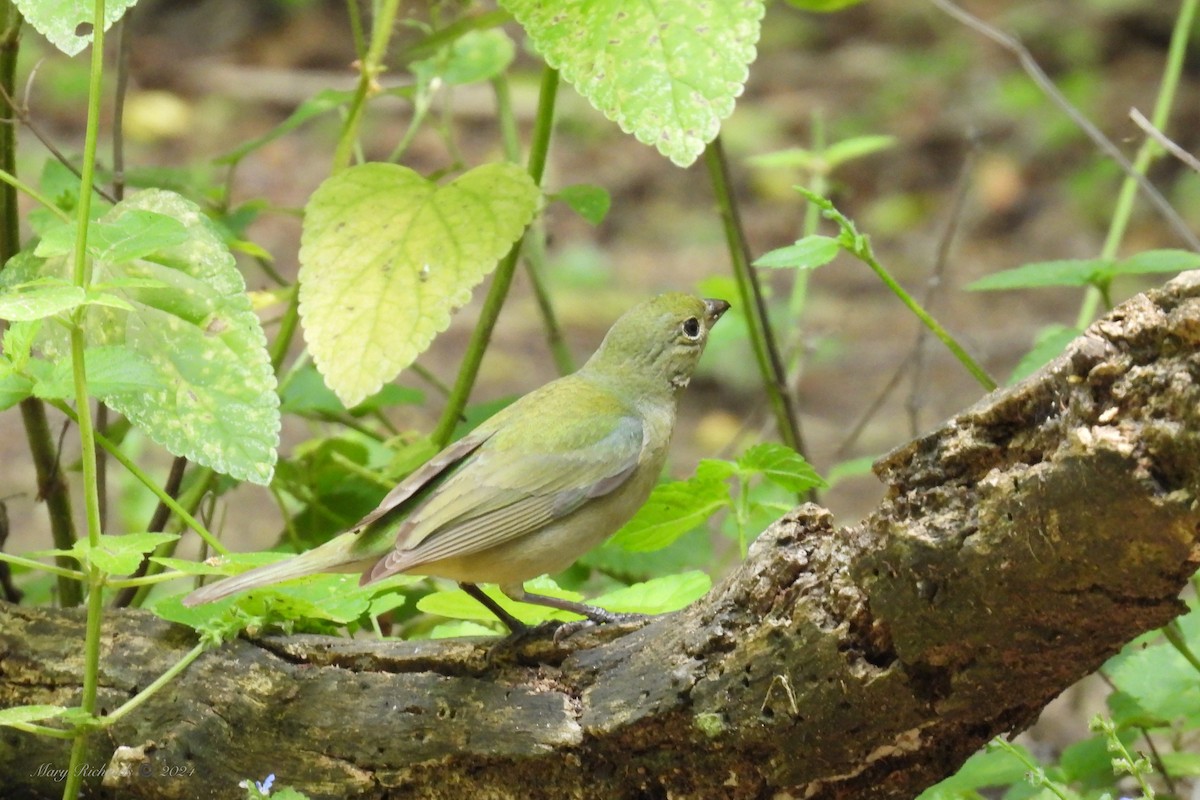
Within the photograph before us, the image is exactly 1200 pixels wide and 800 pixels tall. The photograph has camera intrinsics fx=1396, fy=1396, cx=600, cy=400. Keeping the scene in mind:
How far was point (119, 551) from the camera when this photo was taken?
224cm

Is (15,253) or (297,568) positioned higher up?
(15,253)

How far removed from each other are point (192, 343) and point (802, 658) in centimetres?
132

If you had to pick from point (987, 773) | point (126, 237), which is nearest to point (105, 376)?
point (126, 237)

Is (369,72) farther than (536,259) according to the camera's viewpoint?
No

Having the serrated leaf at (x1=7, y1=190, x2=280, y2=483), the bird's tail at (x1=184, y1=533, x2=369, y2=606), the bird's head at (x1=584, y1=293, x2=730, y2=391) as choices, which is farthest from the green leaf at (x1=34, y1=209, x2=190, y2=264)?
the bird's head at (x1=584, y1=293, x2=730, y2=391)

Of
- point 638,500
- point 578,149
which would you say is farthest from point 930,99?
point 638,500

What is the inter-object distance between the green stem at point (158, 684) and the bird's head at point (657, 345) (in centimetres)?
129

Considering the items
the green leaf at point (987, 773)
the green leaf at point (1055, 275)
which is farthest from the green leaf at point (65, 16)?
the green leaf at point (987, 773)

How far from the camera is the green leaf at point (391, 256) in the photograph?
284cm

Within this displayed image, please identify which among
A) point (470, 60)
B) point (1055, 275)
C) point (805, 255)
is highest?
point (470, 60)

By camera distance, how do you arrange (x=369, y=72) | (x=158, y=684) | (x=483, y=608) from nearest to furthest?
(x=158, y=684) < (x=483, y=608) < (x=369, y=72)

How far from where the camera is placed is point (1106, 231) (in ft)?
30.4

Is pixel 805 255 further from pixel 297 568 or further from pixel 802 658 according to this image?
pixel 297 568

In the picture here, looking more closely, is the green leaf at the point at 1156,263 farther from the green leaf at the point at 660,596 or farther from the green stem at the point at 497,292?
the green stem at the point at 497,292
